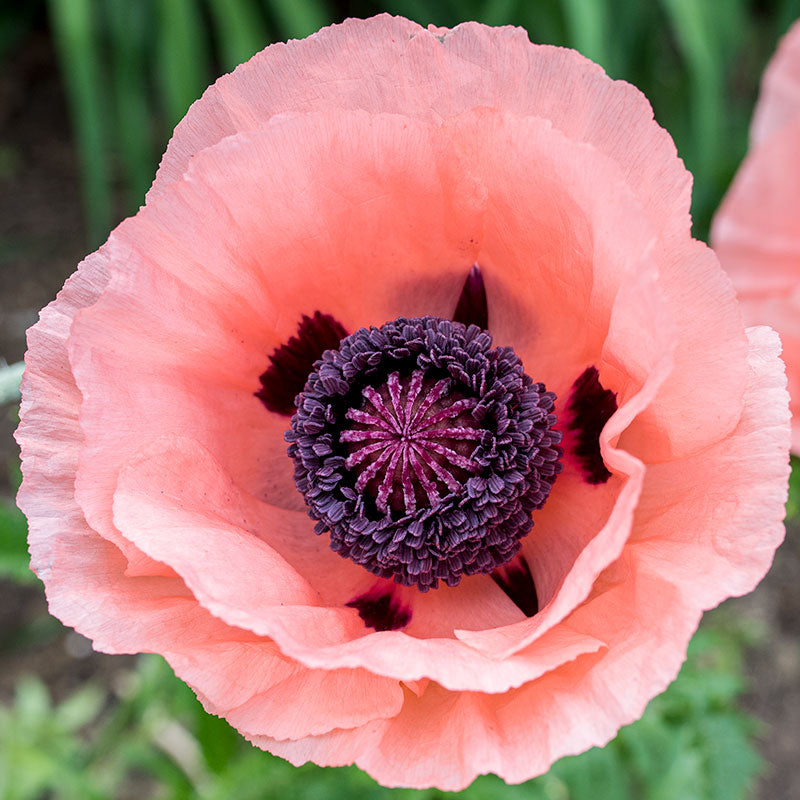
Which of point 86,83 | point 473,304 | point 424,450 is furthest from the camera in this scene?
point 86,83

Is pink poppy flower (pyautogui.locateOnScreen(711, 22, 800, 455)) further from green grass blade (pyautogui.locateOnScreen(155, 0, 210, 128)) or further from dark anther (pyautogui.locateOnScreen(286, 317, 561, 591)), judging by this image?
green grass blade (pyautogui.locateOnScreen(155, 0, 210, 128))

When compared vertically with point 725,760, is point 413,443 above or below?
above

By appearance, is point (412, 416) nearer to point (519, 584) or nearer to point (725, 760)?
point (519, 584)

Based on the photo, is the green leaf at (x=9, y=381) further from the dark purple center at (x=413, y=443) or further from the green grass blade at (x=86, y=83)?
the green grass blade at (x=86, y=83)

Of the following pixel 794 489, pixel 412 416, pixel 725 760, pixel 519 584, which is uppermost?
pixel 412 416

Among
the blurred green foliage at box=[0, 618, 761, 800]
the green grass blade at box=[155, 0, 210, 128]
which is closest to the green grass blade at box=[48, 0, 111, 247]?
the green grass blade at box=[155, 0, 210, 128]

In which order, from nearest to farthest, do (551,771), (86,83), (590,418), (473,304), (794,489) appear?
(590,418)
(473,304)
(794,489)
(551,771)
(86,83)

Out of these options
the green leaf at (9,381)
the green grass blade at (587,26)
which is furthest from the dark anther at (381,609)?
the green grass blade at (587,26)

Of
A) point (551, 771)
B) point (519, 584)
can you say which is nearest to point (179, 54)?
point (551, 771)
